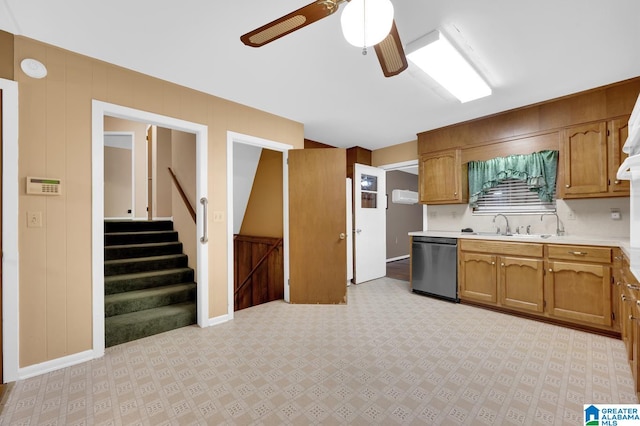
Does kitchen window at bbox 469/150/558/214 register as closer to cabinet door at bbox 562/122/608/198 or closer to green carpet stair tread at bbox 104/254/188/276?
cabinet door at bbox 562/122/608/198

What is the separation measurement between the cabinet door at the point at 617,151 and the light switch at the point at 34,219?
5.12 m

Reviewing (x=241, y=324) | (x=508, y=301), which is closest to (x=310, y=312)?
(x=241, y=324)

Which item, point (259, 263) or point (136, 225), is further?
point (259, 263)

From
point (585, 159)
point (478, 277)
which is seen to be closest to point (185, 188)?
point (478, 277)

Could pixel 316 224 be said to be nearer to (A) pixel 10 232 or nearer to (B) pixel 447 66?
(B) pixel 447 66

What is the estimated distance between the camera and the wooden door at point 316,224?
143 inches

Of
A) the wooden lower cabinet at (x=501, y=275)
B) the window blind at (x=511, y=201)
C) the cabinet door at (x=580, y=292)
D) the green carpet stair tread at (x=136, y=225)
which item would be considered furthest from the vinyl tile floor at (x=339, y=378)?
the green carpet stair tread at (x=136, y=225)

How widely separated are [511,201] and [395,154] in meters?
1.99

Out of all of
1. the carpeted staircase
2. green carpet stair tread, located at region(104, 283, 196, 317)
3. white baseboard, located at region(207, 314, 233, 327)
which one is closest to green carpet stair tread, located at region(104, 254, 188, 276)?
the carpeted staircase

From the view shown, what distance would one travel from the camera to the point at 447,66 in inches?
92.3

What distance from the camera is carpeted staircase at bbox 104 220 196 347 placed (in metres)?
2.65

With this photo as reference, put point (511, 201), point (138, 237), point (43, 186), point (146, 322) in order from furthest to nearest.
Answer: point (138, 237) < point (511, 201) < point (146, 322) < point (43, 186)

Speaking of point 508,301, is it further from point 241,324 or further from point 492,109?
point 241,324

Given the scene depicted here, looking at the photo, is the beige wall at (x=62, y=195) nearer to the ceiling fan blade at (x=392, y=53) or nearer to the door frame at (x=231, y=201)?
the door frame at (x=231, y=201)
